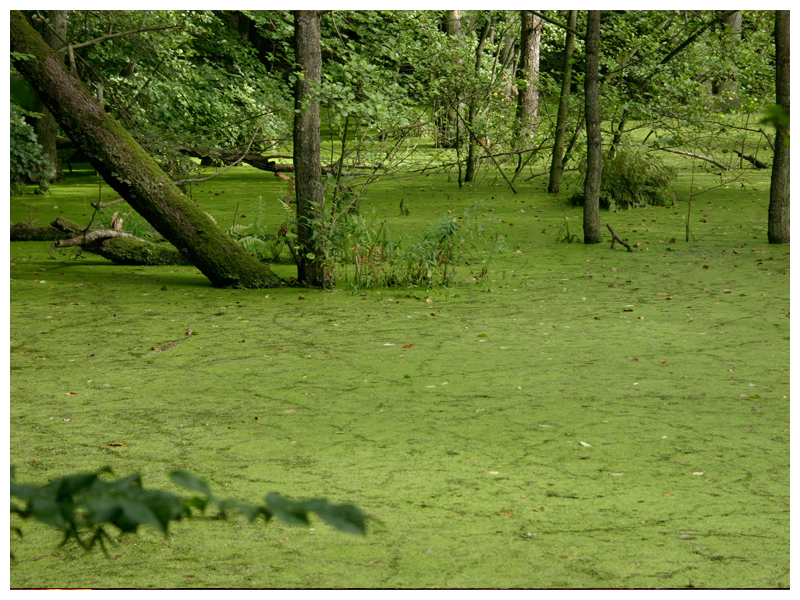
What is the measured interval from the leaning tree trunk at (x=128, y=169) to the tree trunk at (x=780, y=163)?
4.67m

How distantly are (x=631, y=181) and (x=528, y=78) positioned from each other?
2.44m

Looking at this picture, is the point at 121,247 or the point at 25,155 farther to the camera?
the point at 25,155

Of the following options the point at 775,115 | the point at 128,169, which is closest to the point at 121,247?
the point at 128,169

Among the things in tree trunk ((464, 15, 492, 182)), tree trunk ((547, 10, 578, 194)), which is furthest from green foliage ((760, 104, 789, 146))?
tree trunk ((464, 15, 492, 182))

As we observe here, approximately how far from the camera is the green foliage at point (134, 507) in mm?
853

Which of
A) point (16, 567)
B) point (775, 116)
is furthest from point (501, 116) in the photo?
point (775, 116)

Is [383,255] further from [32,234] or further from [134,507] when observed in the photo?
[134,507]

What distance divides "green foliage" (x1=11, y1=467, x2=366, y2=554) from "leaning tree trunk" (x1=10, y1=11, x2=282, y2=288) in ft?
19.4

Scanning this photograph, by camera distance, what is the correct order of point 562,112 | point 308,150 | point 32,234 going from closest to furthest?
point 308,150
point 32,234
point 562,112

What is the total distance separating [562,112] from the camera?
36.7ft

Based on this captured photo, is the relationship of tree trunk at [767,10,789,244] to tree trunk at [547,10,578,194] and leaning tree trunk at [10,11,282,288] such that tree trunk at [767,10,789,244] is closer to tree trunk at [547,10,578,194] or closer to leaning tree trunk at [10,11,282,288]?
tree trunk at [547,10,578,194]

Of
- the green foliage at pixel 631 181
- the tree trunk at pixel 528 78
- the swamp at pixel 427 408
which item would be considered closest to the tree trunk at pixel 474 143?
the tree trunk at pixel 528 78

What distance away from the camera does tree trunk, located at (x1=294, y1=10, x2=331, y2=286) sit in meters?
6.38
